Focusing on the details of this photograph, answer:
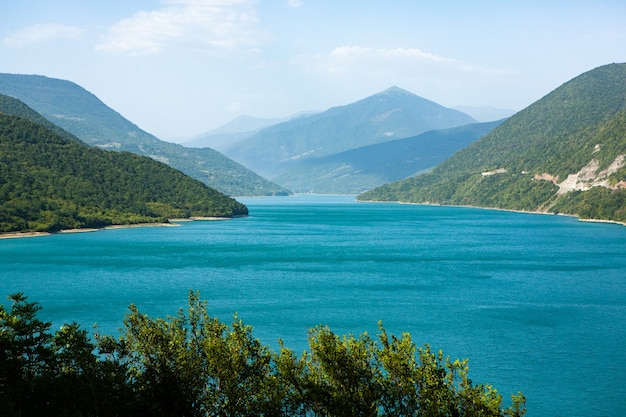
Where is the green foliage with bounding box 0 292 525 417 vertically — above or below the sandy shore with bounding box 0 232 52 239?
above

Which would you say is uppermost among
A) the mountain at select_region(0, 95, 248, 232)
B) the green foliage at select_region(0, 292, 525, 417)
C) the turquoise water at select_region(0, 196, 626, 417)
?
the mountain at select_region(0, 95, 248, 232)

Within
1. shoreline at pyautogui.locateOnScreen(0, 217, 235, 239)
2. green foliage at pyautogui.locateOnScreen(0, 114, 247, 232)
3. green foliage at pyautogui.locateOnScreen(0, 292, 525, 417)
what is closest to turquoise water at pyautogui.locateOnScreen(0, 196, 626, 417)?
shoreline at pyautogui.locateOnScreen(0, 217, 235, 239)

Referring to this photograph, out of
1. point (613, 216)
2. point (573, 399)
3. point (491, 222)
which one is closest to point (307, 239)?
point (491, 222)

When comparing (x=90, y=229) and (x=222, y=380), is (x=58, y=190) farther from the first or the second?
(x=222, y=380)

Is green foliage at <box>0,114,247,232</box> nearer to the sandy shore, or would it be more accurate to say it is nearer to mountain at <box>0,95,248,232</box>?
mountain at <box>0,95,248,232</box>

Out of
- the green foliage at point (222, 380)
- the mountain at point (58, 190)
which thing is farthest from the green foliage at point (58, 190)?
the green foliage at point (222, 380)

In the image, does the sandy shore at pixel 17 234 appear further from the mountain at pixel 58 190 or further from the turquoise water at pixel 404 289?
the turquoise water at pixel 404 289
